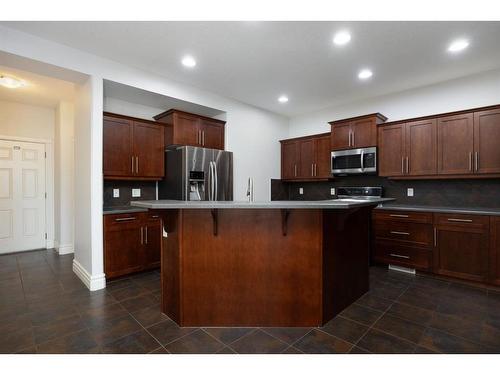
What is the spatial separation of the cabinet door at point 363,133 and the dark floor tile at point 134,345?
398cm

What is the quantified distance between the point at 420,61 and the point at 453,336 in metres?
3.05

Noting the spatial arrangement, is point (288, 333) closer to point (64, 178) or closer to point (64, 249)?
point (64, 249)

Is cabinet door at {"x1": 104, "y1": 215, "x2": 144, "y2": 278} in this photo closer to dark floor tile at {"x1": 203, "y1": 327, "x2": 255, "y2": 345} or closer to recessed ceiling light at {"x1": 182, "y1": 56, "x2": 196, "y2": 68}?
dark floor tile at {"x1": 203, "y1": 327, "x2": 255, "y2": 345}

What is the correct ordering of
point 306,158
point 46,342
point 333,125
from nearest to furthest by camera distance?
1. point 46,342
2. point 333,125
3. point 306,158

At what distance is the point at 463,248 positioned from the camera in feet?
10.3

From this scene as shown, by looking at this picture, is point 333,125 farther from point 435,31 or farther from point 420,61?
point 435,31

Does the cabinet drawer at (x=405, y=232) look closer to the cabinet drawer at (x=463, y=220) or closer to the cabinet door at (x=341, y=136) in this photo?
the cabinet drawer at (x=463, y=220)

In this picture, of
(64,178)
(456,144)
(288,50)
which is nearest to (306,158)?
(456,144)

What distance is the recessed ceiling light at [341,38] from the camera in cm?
259

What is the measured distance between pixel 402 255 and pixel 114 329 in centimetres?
362

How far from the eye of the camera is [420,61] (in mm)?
3156

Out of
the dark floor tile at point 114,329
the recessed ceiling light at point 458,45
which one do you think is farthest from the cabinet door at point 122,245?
the recessed ceiling light at point 458,45

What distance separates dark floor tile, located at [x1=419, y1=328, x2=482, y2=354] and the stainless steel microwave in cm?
260

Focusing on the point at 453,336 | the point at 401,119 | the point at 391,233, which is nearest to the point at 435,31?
the point at 401,119
